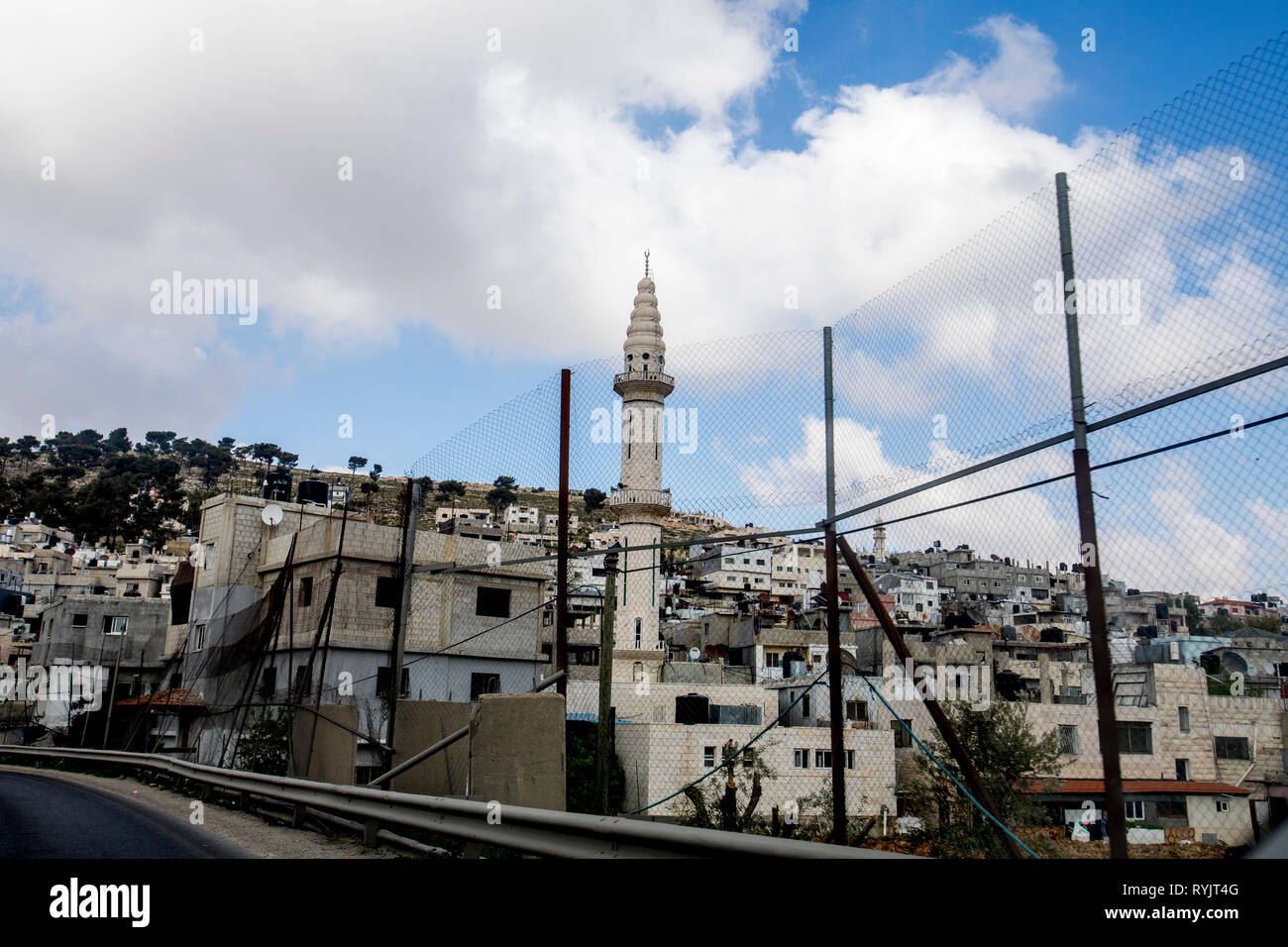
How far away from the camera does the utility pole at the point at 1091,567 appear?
5277 millimetres

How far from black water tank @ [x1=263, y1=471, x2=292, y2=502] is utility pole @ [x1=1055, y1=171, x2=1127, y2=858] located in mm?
35334

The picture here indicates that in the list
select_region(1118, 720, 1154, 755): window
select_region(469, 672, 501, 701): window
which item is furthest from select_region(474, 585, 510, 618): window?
select_region(1118, 720, 1154, 755): window

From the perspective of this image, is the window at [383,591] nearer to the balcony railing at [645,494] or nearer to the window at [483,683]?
the window at [483,683]

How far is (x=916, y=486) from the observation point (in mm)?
7504

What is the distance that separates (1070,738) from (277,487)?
33.1 meters

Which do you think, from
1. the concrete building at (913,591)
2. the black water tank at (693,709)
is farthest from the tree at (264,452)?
the black water tank at (693,709)

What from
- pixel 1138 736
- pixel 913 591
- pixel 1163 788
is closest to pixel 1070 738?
pixel 1138 736

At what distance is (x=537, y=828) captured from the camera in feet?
19.9

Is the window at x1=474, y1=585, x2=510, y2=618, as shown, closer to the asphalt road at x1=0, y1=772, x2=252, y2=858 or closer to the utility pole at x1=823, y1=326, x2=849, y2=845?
the asphalt road at x1=0, y1=772, x2=252, y2=858

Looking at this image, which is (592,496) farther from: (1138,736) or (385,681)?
(1138,736)

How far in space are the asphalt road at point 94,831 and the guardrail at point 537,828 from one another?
940 millimetres

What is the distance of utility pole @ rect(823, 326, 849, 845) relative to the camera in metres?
7.51
